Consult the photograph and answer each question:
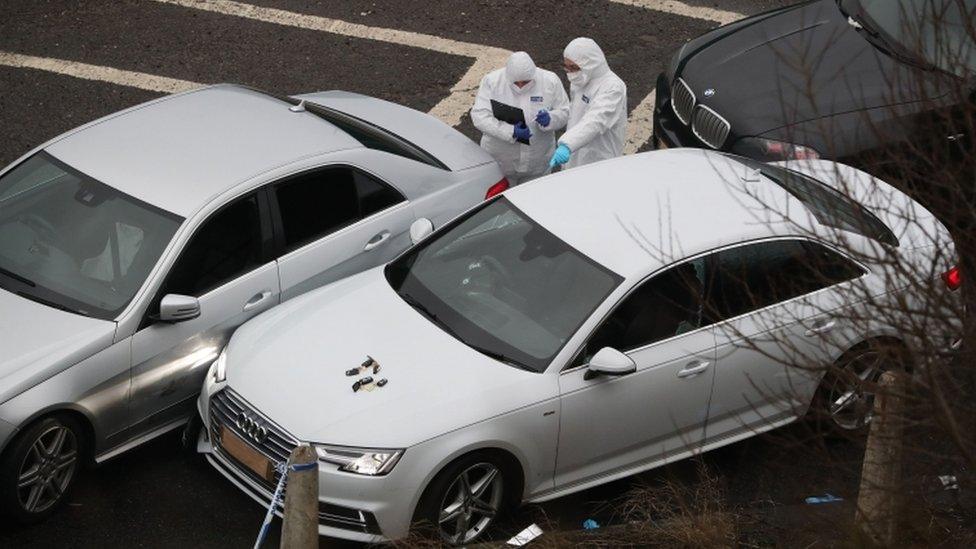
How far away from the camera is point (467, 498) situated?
7031 millimetres

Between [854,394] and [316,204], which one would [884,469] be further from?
[316,204]

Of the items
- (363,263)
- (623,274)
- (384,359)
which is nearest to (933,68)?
(623,274)

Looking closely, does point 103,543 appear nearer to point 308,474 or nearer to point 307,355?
point 307,355

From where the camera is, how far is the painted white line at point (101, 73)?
39.9 feet

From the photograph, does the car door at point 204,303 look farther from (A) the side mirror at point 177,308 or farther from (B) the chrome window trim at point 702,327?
(B) the chrome window trim at point 702,327

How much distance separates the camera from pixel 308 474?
5.84m

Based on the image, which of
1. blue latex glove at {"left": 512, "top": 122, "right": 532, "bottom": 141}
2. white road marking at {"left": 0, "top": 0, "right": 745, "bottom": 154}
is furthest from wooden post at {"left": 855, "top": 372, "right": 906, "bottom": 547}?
white road marking at {"left": 0, "top": 0, "right": 745, "bottom": 154}

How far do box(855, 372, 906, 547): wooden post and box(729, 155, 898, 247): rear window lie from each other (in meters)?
1.41

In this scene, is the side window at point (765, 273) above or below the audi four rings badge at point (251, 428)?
above

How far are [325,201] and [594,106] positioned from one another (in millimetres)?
2383

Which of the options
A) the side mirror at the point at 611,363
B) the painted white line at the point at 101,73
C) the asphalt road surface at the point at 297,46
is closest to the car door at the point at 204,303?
the side mirror at the point at 611,363

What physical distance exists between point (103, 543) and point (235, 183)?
7.06 feet

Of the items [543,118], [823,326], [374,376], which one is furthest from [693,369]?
[543,118]

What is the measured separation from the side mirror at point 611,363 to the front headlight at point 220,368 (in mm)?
1959
